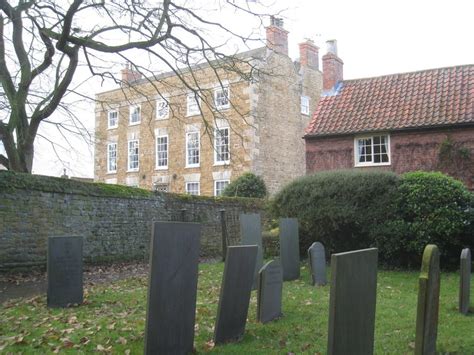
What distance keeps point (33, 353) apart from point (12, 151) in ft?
33.8

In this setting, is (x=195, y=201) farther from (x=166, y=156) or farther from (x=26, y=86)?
(x=166, y=156)

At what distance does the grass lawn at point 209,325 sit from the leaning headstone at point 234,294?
18 centimetres

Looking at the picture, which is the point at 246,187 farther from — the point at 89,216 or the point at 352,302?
the point at 352,302

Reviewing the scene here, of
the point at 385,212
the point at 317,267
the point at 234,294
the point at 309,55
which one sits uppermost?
the point at 309,55

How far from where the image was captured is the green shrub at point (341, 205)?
1382 centimetres

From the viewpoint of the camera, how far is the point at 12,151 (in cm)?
1451

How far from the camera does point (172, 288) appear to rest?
516 cm

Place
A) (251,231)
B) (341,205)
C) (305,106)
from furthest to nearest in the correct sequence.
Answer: (305,106), (341,205), (251,231)

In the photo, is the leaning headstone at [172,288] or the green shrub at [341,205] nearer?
the leaning headstone at [172,288]

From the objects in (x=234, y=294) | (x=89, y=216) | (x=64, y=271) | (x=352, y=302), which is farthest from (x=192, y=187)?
(x=352, y=302)

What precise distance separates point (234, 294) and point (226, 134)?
2373 centimetres

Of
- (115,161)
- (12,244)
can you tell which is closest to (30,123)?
(12,244)

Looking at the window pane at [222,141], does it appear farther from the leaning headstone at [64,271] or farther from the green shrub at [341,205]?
the leaning headstone at [64,271]

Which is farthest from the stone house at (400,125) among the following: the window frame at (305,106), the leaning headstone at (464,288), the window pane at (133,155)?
the window pane at (133,155)
